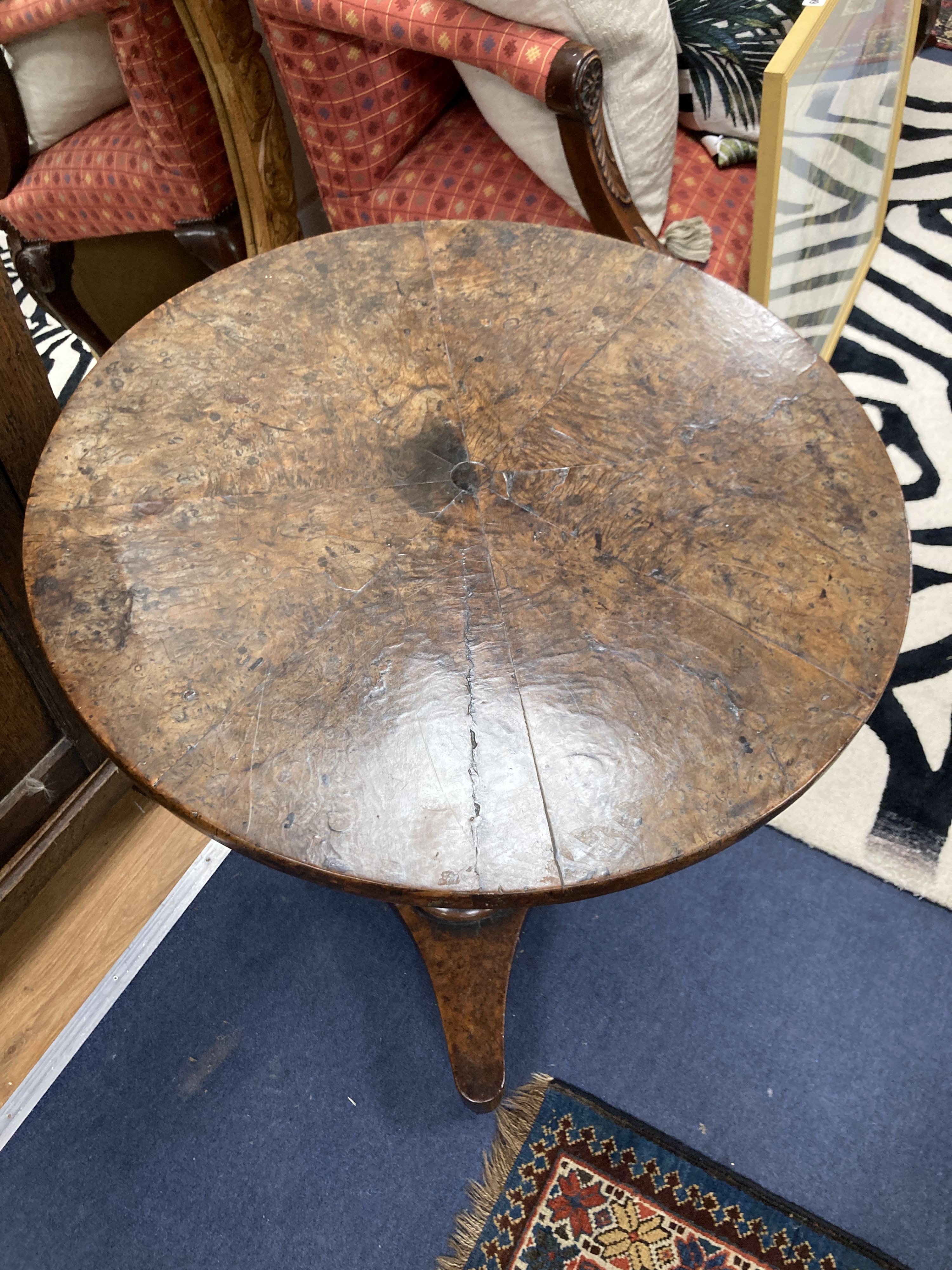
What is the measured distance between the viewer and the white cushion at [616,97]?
124 centimetres

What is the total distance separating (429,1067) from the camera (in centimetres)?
119

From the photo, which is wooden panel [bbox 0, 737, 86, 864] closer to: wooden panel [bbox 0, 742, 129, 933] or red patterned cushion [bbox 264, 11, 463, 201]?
wooden panel [bbox 0, 742, 129, 933]

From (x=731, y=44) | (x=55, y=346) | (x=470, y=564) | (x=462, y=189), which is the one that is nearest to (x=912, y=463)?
(x=731, y=44)

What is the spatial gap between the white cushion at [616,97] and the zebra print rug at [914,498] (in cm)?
51

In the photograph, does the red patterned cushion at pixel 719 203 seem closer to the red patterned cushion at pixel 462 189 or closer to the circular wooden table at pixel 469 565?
the red patterned cushion at pixel 462 189

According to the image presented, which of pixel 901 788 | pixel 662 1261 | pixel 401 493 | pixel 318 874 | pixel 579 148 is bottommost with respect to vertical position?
pixel 662 1261

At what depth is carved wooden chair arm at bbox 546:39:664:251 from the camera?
3.92 ft

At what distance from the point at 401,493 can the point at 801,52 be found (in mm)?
839

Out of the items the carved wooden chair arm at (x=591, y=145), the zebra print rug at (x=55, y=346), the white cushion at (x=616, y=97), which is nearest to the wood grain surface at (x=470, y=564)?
the carved wooden chair arm at (x=591, y=145)

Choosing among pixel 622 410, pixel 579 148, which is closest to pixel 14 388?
pixel 622 410

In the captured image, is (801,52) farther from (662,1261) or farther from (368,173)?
(662,1261)

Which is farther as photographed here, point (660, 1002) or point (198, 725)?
point (660, 1002)

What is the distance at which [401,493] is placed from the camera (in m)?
0.88

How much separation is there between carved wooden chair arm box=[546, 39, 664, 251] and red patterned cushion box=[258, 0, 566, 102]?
36mm
